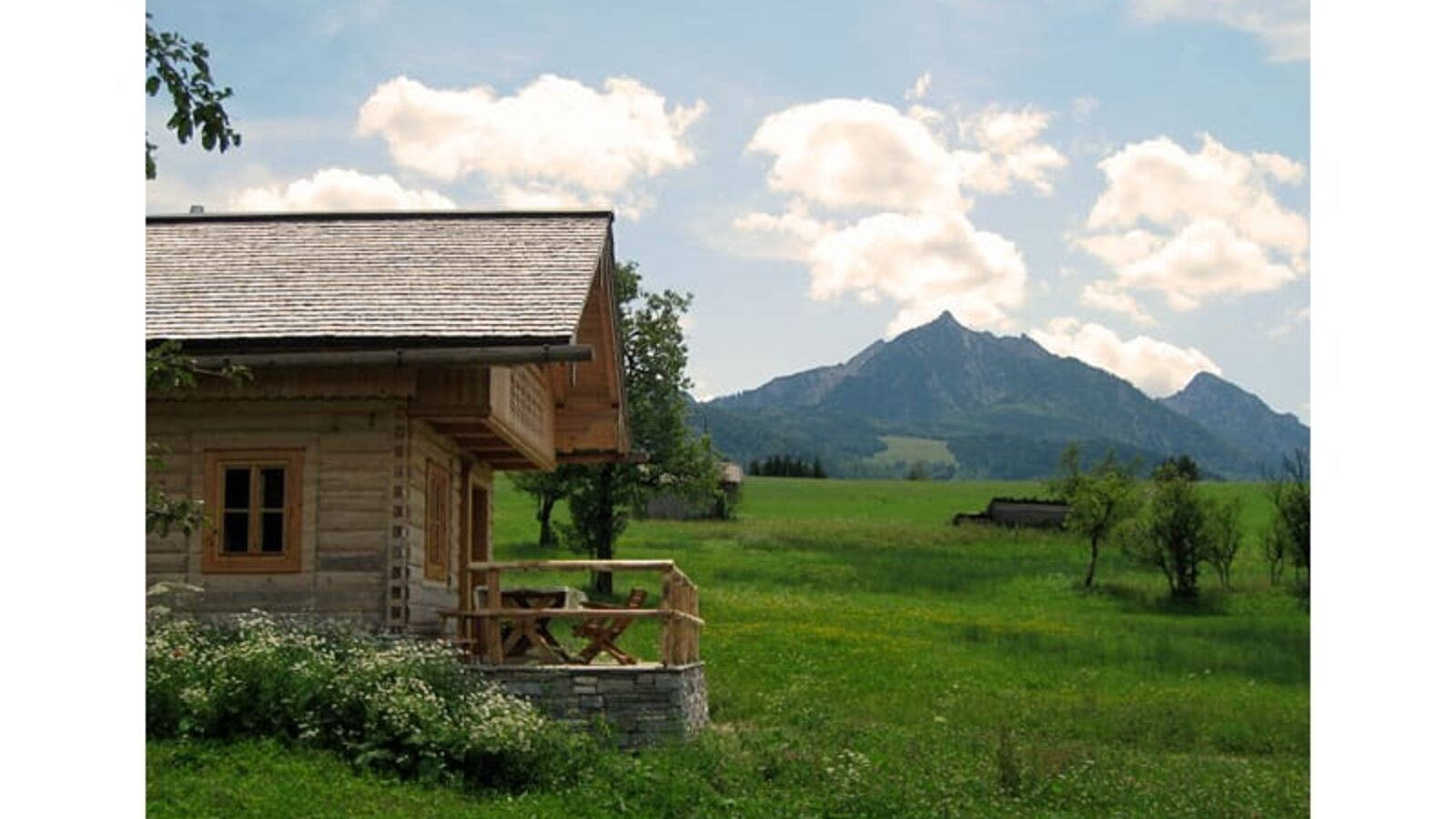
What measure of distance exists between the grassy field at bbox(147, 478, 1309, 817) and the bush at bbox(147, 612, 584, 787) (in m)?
0.49

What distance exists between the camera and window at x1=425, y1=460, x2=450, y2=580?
62.9ft

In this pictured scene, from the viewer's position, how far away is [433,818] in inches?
486

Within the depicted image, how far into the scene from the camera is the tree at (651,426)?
135 feet

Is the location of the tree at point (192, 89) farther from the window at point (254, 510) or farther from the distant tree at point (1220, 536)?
the distant tree at point (1220, 536)

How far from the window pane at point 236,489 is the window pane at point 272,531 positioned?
0.98ft

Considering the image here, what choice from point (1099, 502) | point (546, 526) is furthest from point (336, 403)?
A: point (1099, 502)

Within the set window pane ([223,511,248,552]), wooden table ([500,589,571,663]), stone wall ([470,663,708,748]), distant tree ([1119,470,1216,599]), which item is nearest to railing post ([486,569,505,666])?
wooden table ([500,589,571,663])

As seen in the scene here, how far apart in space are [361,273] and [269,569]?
3621 mm

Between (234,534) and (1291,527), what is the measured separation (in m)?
35.5

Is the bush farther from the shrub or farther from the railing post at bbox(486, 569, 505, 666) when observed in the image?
the shrub

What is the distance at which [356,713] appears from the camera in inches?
566

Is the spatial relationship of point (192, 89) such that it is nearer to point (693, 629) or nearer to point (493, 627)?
point (493, 627)

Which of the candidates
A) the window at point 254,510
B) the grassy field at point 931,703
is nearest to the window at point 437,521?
the window at point 254,510
